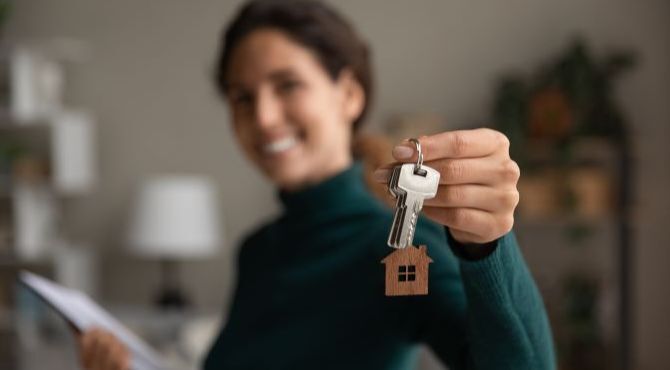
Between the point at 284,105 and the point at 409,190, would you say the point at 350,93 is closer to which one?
the point at 284,105

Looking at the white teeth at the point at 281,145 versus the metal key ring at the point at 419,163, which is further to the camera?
the white teeth at the point at 281,145

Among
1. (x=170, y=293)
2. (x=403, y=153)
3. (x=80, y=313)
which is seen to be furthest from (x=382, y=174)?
(x=170, y=293)

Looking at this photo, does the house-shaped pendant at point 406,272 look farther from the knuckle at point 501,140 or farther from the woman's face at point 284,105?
the woman's face at point 284,105

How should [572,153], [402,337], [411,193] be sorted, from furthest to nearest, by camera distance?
1. [572,153]
2. [402,337]
3. [411,193]

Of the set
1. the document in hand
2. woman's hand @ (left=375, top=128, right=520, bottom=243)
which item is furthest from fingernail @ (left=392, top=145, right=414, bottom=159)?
the document in hand

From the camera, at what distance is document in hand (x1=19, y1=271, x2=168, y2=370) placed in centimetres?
75

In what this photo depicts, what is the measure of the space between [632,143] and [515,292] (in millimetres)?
2502

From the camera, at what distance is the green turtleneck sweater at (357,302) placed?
1.66 feet

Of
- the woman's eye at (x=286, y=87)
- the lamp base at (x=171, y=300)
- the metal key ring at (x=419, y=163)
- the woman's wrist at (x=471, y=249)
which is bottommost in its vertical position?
the lamp base at (x=171, y=300)

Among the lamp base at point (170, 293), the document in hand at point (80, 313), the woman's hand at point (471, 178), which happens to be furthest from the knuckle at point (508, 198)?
the lamp base at point (170, 293)

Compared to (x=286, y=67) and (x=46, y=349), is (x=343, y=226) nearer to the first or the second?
(x=286, y=67)

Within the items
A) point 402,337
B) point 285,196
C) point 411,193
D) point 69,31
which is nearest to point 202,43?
point 69,31

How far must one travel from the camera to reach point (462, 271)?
498mm

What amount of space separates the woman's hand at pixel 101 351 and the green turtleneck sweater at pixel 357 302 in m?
0.10
